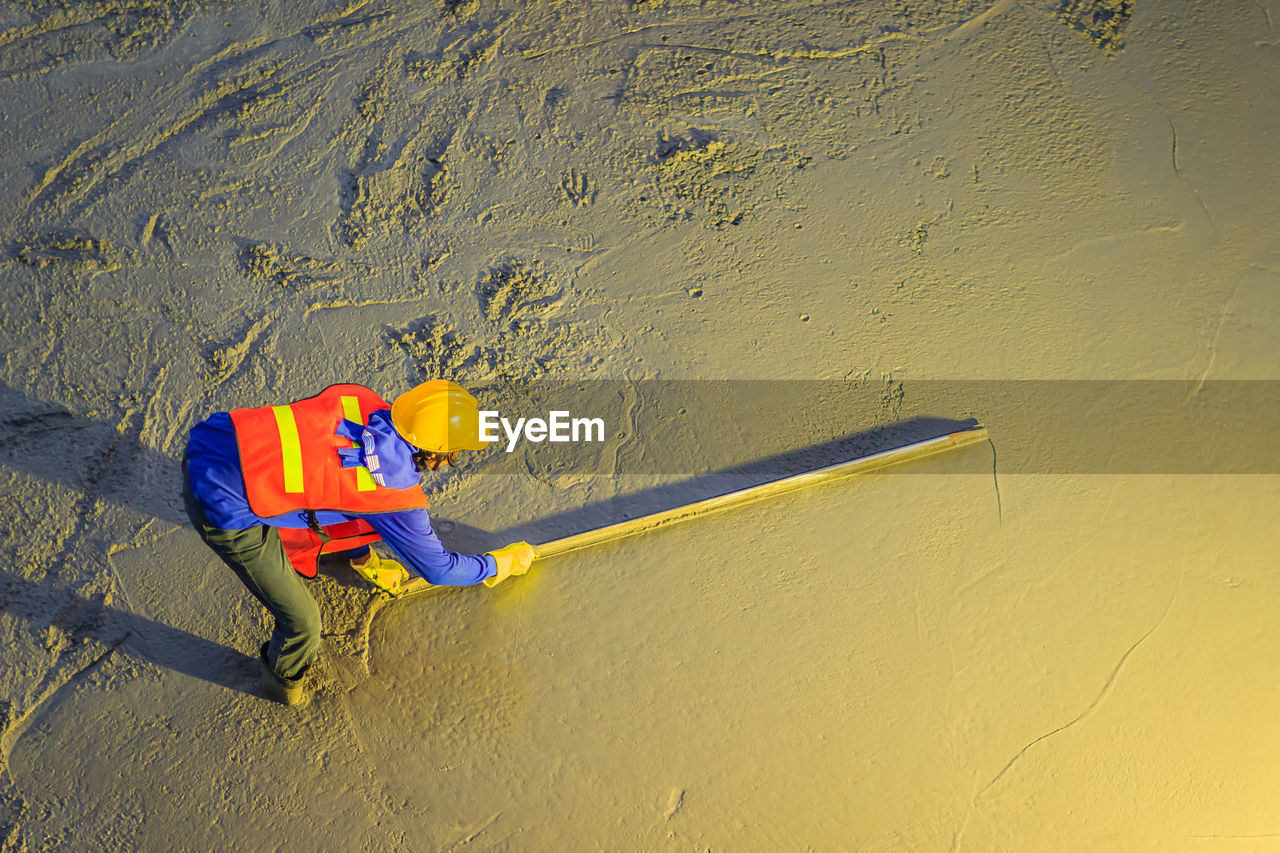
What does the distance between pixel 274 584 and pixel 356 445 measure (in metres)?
0.55

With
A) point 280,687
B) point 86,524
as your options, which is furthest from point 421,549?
point 86,524

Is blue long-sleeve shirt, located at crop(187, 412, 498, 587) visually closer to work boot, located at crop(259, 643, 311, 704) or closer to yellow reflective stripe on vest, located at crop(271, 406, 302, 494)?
yellow reflective stripe on vest, located at crop(271, 406, 302, 494)

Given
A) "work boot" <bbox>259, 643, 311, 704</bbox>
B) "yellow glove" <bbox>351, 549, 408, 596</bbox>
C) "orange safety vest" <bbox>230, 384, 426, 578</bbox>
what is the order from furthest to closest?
1. "yellow glove" <bbox>351, 549, 408, 596</bbox>
2. "work boot" <bbox>259, 643, 311, 704</bbox>
3. "orange safety vest" <bbox>230, 384, 426, 578</bbox>

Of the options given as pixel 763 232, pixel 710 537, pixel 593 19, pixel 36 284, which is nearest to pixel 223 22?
pixel 36 284

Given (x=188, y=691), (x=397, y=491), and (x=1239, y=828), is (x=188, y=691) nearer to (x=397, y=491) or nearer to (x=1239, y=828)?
(x=397, y=491)

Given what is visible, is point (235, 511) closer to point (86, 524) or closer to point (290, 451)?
point (290, 451)

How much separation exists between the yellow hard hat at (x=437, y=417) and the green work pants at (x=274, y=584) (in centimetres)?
55

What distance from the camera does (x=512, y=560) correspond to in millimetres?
2682

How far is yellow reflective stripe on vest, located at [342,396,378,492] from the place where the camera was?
2131mm

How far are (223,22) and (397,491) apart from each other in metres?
2.93

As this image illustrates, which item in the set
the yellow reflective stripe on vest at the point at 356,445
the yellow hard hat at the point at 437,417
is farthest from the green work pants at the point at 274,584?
the yellow hard hat at the point at 437,417

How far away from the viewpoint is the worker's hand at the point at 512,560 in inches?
104

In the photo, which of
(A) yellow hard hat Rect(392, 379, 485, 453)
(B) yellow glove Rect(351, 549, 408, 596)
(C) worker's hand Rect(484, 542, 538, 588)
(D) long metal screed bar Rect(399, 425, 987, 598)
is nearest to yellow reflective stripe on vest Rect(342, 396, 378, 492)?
(A) yellow hard hat Rect(392, 379, 485, 453)

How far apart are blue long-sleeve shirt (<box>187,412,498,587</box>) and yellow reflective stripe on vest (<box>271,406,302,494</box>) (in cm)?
12
